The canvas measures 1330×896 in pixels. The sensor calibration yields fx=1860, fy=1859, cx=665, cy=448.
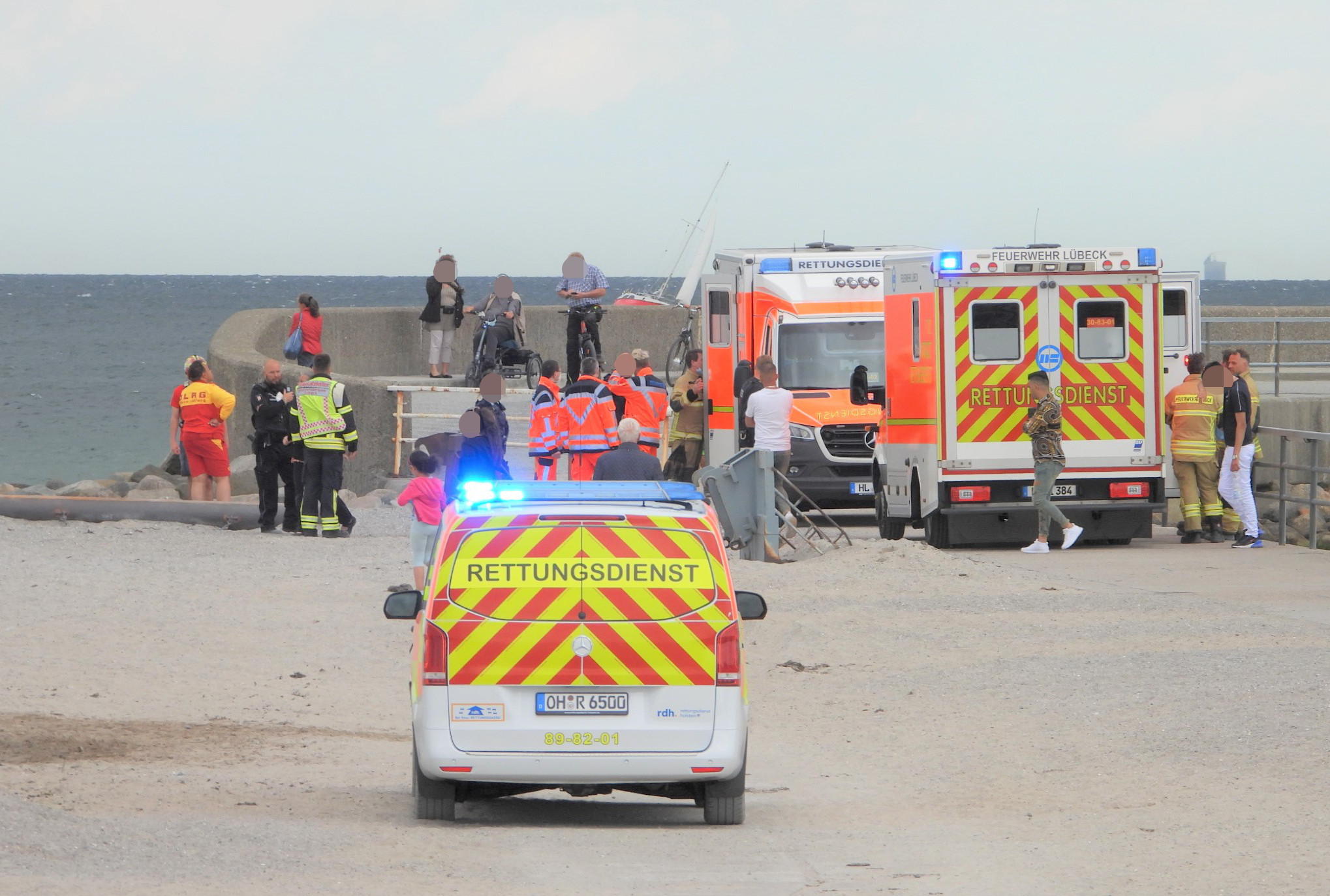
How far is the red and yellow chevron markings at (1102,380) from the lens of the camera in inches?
736

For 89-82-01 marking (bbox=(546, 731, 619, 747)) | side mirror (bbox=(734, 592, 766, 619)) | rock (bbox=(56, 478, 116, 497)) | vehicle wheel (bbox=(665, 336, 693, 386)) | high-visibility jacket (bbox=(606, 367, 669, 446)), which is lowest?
rock (bbox=(56, 478, 116, 497))

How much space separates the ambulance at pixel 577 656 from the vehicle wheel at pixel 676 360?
22.0 metres

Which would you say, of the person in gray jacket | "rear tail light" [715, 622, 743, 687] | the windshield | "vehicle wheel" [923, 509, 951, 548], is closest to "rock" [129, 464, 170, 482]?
the windshield

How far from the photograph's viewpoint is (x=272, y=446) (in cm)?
1870

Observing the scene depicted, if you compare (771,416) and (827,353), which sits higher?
(827,353)

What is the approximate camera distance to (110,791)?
8.45 m

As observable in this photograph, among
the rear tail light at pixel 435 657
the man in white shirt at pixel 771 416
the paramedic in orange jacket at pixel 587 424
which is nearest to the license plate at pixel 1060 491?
the man in white shirt at pixel 771 416

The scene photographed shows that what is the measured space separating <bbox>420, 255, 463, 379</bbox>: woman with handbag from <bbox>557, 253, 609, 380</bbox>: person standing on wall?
17.8ft

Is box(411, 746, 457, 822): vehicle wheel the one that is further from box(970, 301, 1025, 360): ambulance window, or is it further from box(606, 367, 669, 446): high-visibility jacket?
box(970, 301, 1025, 360): ambulance window

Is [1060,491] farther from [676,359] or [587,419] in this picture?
[676,359]

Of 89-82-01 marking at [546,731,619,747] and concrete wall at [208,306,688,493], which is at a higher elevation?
concrete wall at [208,306,688,493]

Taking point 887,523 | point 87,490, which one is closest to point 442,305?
point 87,490

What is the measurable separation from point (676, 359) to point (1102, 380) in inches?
618

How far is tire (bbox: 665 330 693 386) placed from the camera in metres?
31.1
